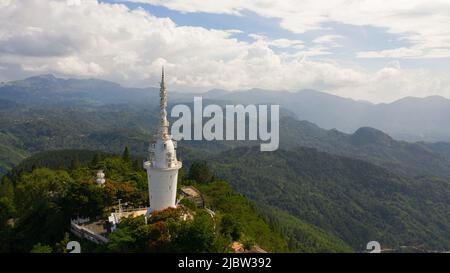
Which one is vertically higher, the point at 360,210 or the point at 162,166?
the point at 162,166

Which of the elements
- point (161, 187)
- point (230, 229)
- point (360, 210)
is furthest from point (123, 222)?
point (360, 210)

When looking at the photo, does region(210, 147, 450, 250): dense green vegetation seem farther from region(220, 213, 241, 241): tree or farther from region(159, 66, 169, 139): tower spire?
region(159, 66, 169, 139): tower spire

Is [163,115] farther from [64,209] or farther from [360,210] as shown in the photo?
[360,210]

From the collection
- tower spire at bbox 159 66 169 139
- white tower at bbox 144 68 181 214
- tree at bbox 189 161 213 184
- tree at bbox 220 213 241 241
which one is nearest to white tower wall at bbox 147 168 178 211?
white tower at bbox 144 68 181 214

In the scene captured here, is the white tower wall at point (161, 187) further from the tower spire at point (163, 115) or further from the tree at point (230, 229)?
the tree at point (230, 229)

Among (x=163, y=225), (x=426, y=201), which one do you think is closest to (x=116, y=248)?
(x=163, y=225)

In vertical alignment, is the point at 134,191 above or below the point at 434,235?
above

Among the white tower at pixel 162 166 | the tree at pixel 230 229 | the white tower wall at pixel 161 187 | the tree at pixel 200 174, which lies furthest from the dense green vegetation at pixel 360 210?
the white tower at pixel 162 166

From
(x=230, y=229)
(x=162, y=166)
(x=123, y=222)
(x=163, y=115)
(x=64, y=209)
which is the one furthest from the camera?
(x=64, y=209)
